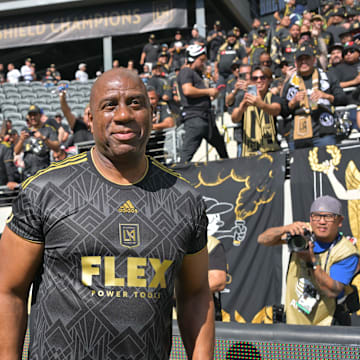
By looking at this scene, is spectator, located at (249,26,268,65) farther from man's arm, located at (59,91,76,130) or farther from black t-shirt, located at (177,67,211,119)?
Answer: man's arm, located at (59,91,76,130)

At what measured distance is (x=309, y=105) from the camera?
6492 mm

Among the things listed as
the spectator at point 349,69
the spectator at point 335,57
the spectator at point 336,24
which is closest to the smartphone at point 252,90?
the spectator at point 349,69

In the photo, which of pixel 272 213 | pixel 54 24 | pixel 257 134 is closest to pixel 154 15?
pixel 54 24

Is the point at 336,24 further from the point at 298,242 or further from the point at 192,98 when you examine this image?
the point at 298,242

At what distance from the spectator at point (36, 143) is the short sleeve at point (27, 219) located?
6732 millimetres

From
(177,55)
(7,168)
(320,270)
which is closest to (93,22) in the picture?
(177,55)

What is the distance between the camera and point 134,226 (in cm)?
187

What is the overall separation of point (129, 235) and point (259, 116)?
5.35 metres

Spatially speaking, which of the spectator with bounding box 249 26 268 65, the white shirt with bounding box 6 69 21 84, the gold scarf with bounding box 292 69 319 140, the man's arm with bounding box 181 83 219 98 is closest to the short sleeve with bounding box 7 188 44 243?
the gold scarf with bounding box 292 69 319 140

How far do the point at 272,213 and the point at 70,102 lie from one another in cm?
1157

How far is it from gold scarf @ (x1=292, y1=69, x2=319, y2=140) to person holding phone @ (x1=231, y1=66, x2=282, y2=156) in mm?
295

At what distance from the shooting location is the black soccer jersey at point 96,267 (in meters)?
1.79

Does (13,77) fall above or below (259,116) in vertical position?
above

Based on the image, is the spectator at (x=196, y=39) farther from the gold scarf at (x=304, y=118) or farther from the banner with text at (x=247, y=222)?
the banner with text at (x=247, y=222)
